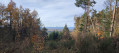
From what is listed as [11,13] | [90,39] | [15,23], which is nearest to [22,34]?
[15,23]

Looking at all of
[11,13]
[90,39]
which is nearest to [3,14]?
[11,13]

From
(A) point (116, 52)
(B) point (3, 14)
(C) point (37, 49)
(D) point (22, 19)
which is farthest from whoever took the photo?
(D) point (22, 19)

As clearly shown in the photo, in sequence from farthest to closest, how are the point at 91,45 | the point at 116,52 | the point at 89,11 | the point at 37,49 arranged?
the point at 89,11, the point at 37,49, the point at 91,45, the point at 116,52

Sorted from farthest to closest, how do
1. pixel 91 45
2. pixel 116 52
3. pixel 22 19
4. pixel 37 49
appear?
pixel 22 19 → pixel 37 49 → pixel 91 45 → pixel 116 52

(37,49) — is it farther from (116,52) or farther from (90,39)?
(116,52)

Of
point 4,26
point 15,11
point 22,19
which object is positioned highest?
point 15,11

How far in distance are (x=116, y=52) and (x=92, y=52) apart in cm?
92

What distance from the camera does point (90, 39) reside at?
4293 millimetres

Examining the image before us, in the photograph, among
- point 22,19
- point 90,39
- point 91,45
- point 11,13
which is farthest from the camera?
point 22,19

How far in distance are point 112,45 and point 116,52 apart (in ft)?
1.22

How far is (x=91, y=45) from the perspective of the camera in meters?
3.92

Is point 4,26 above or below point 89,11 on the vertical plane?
below

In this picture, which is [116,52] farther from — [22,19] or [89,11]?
[22,19]

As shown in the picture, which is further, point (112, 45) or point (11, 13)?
point (11, 13)
